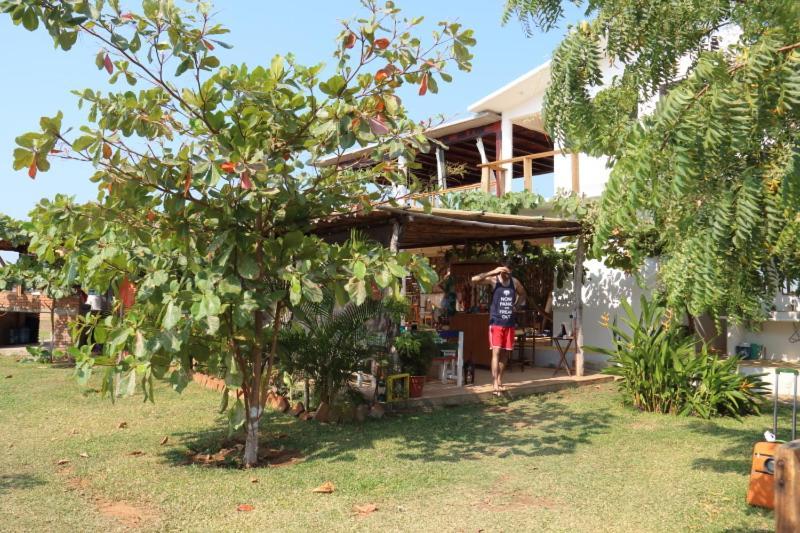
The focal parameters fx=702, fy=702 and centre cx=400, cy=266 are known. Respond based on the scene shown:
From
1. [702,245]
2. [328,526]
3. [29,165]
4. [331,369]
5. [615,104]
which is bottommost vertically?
[328,526]

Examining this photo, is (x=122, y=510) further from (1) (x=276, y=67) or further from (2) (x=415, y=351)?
(2) (x=415, y=351)

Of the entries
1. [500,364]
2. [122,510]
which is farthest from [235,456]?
[500,364]

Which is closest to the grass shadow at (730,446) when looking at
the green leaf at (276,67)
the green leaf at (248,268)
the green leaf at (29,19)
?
the green leaf at (248,268)

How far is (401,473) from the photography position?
6016 millimetres

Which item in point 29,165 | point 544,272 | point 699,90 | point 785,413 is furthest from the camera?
point 544,272

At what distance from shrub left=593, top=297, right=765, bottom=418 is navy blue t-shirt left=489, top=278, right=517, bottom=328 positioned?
5.12 ft

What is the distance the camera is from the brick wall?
14.1 meters

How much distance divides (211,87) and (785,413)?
7.76m

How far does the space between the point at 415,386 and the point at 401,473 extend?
117 inches

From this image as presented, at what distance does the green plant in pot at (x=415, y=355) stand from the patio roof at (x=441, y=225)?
49.5 inches

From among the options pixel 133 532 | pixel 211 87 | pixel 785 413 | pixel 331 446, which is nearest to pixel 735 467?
pixel 785 413

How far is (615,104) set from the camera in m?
4.66

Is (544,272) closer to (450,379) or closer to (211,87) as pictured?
(450,379)

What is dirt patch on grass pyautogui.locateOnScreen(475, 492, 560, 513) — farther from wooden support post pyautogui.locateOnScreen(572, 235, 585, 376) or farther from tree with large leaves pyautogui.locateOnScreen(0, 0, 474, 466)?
wooden support post pyautogui.locateOnScreen(572, 235, 585, 376)
